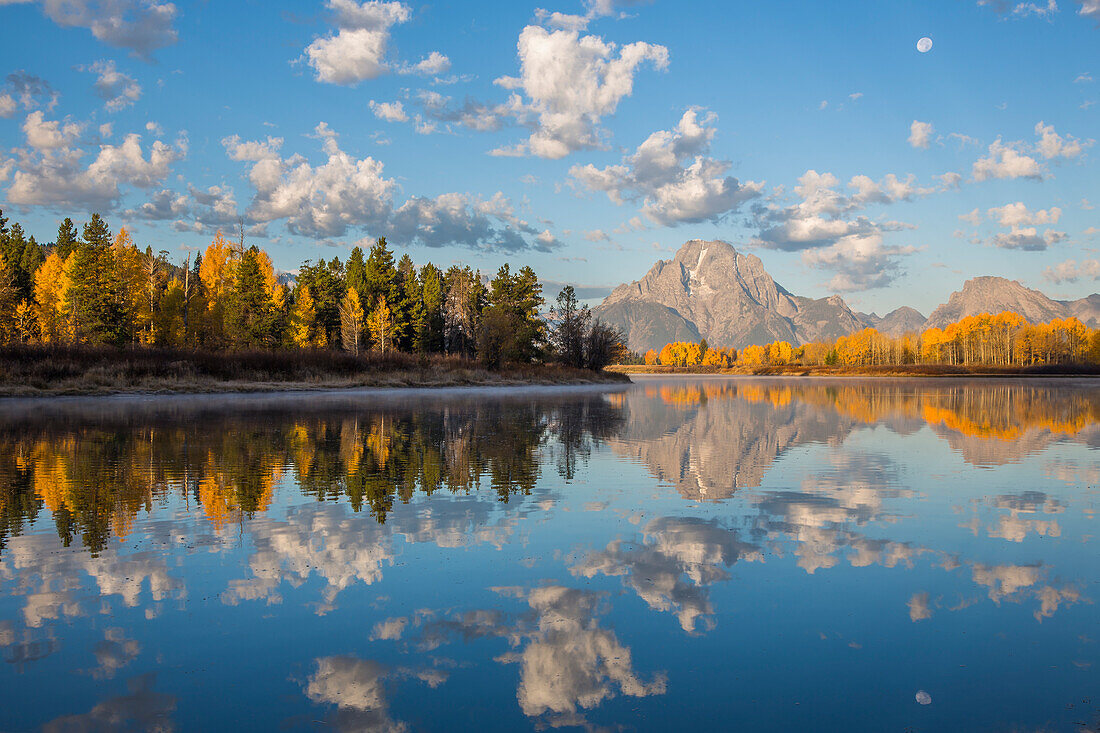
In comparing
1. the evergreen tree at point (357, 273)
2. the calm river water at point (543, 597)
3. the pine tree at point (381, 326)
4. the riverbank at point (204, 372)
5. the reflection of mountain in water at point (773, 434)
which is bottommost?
the reflection of mountain in water at point (773, 434)

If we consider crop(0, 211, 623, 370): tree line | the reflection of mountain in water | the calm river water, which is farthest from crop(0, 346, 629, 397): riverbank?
the calm river water

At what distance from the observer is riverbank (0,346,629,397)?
1341 inches

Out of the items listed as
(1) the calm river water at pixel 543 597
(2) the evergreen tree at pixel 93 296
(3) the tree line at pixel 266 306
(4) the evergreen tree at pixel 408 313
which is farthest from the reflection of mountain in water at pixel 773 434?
(4) the evergreen tree at pixel 408 313

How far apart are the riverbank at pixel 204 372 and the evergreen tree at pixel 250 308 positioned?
1726cm

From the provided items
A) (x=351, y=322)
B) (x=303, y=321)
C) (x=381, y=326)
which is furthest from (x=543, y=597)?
(x=303, y=321)

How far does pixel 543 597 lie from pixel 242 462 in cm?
937

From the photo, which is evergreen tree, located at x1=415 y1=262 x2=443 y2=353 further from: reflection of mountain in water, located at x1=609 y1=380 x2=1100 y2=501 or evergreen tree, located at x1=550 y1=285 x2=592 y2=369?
reflection of mountain in water, located at x1=609 y1=380 x2=1100 y2=501

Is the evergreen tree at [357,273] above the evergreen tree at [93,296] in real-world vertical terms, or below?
above

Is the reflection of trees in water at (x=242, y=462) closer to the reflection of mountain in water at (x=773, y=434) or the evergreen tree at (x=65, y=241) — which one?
the reflection of mountain in water at (x=773, y=434)

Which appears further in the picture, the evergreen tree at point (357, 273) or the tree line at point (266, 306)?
the evergreen tree at point (357, 273)

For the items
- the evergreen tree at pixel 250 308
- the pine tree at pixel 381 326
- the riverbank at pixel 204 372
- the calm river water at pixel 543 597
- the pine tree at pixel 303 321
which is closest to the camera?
the calm river water at pixel 543 597

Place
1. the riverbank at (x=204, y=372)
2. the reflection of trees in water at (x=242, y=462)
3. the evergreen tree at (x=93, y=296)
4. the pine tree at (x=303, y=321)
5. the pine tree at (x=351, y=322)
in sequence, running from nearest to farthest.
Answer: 1. the reflection of trees in water at (x=242, y=462)
2. the riverbank at (x=204, y=372)
3. the evergreen tree at (x=93, y=296)
4. the pine tree at (x=303, y=321)
5. the pine tree at (x=351, y=322)

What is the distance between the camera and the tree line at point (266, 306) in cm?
5984

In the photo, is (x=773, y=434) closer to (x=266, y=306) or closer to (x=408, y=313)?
(x=266, y=306)
